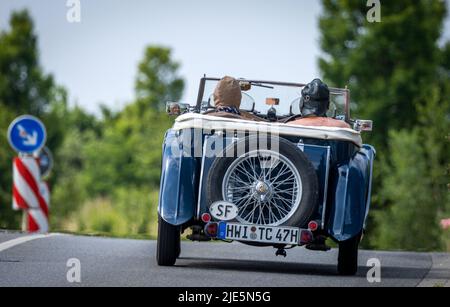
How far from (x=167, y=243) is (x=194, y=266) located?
627 millimetres

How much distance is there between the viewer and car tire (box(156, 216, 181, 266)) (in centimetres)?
1148

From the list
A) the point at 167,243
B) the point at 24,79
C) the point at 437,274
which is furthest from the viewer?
the point at 24,79

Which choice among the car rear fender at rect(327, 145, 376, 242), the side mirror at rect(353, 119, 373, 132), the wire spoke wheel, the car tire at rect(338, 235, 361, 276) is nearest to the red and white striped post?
the side mirror at rect(353, 119, 373, 132)

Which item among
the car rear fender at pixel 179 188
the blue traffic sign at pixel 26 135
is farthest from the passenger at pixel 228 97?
the blue traffic sign at pixel 26 135

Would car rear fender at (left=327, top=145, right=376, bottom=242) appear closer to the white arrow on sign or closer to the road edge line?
the road edge line

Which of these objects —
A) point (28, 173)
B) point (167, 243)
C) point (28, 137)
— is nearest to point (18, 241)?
point (167, 243)

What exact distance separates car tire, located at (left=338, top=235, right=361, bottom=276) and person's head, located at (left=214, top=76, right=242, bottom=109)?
1.73 meters

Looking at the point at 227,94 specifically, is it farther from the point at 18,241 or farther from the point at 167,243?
the point at 18,241

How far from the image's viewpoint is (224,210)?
439 inches

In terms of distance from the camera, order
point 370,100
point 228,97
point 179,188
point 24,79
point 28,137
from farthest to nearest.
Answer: point 24,79 → point 370,100 → point 28,137 → point 228,97 → point 179,188

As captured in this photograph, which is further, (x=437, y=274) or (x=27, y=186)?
(x=27, y=186)

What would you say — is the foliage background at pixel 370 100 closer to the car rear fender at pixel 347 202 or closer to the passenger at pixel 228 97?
the passenger at pixel 228 97
